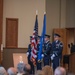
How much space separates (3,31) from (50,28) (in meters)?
3.02

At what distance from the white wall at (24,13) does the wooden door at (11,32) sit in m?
0.14

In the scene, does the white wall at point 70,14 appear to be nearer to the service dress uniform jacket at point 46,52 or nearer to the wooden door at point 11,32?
the wooden door at point 11,32

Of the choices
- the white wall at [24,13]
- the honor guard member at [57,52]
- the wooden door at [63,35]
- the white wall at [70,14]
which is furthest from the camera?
the white wall at [70,14]

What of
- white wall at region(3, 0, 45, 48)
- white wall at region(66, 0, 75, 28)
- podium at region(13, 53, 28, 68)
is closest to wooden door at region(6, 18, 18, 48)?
white wall at region(3, 0, 45, 48)

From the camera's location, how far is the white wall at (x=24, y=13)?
10477 mm

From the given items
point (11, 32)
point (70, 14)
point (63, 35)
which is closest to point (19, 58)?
point (11, 32)

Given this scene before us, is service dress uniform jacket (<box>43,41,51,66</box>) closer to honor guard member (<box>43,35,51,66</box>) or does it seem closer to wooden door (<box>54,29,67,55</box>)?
honor guard member (<box>43,35,51,66</box>)

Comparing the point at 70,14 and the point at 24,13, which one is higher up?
the point at 70,14

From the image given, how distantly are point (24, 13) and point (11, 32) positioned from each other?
984 mm

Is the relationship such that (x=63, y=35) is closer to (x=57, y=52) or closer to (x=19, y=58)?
(x=19, y=58)

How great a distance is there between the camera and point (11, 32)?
1041cm

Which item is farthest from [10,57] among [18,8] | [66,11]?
[66,11]

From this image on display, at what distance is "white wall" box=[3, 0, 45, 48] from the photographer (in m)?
10.5

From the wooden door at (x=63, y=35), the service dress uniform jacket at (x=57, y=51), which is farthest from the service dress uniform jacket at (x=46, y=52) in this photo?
the wooden door at (x=63, y=35)
